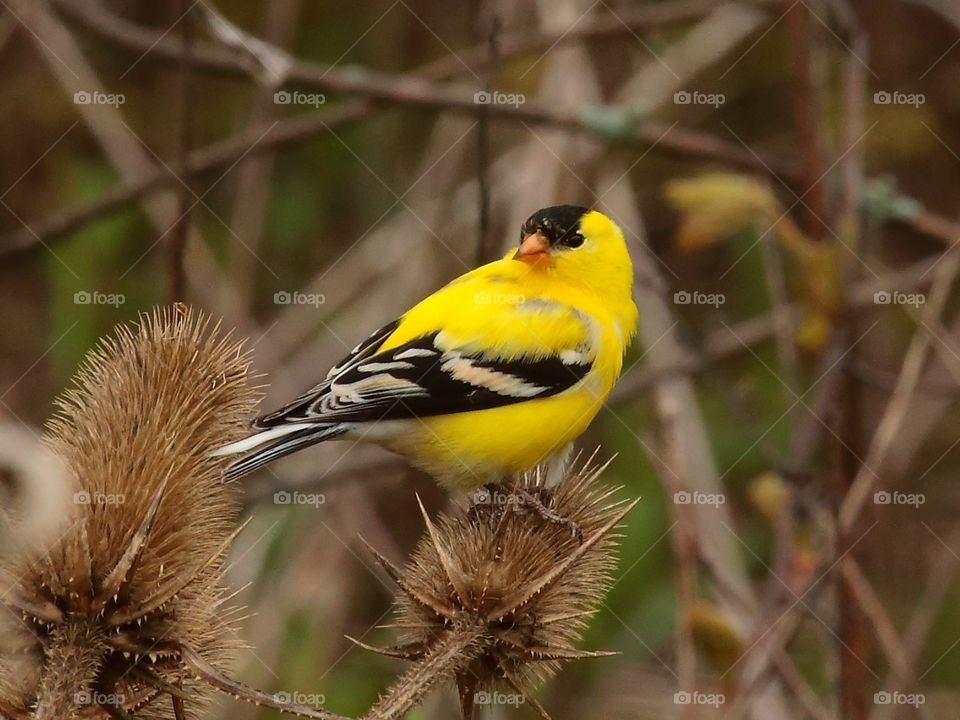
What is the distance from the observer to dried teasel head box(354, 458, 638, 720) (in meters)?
2.12

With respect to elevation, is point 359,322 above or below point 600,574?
above

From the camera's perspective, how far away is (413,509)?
18.8 ft

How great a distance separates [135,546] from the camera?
175 cm

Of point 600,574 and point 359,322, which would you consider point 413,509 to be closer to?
point 359,322

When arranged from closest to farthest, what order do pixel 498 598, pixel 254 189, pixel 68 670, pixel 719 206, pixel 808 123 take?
pixel 68 670, pixel 498 598, pixel 719 206, pixel 808 123, pixel 254 189

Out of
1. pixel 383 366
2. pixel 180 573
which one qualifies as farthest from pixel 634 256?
pixel 180 573

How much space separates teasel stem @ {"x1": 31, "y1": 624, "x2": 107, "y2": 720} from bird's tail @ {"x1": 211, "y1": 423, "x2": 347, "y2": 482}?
0.45 meters

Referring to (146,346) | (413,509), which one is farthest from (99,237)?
(146,346)

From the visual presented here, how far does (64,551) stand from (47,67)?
4.88 meters

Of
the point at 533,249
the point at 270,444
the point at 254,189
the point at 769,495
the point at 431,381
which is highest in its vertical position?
the point at 254,189

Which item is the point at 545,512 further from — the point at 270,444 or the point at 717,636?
the point at 717,636

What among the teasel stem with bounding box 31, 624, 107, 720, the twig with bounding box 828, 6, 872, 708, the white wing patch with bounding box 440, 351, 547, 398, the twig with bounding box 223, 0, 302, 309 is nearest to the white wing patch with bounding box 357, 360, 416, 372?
the white wing patch with bounding box 440, 351, 547, 398

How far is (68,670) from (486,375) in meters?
1.74

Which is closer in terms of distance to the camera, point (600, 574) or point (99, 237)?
point (600, 574)
